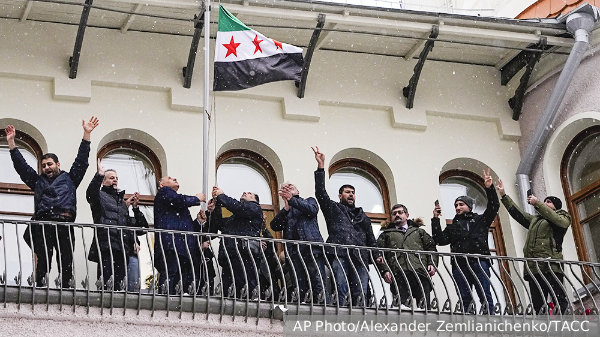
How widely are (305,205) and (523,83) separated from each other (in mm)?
4677

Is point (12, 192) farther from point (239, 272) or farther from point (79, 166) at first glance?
point (239, 272)

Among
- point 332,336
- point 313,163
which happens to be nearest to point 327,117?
point 313,163

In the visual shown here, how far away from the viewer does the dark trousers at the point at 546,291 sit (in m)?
12.9

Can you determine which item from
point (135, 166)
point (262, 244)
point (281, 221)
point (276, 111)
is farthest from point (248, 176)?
point (262, 244)

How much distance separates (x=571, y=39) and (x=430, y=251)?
13.7ft

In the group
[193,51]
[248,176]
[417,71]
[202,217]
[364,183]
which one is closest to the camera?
[202,217]

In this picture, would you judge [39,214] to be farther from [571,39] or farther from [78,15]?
[571,39]

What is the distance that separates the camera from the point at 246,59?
13.3m

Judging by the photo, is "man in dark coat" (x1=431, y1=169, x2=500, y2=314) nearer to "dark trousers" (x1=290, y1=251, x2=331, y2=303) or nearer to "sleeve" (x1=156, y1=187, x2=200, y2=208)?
"dark trousers" (x1=290, y1=251, x2=331, y2=303)

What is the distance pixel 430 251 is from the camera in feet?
41.3

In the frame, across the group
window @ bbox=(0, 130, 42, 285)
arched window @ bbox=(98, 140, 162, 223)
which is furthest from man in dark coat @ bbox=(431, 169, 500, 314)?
window @ bbox=(0, 130, 42, 285)

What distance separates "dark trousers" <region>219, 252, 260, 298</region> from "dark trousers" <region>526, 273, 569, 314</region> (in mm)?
3208

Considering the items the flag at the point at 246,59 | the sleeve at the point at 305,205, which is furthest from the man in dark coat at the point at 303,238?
the flag at the point at 246,59

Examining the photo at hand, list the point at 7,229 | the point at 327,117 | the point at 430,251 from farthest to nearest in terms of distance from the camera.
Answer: the point at 327,117 < the point at 7,229 < the point at 430,251
